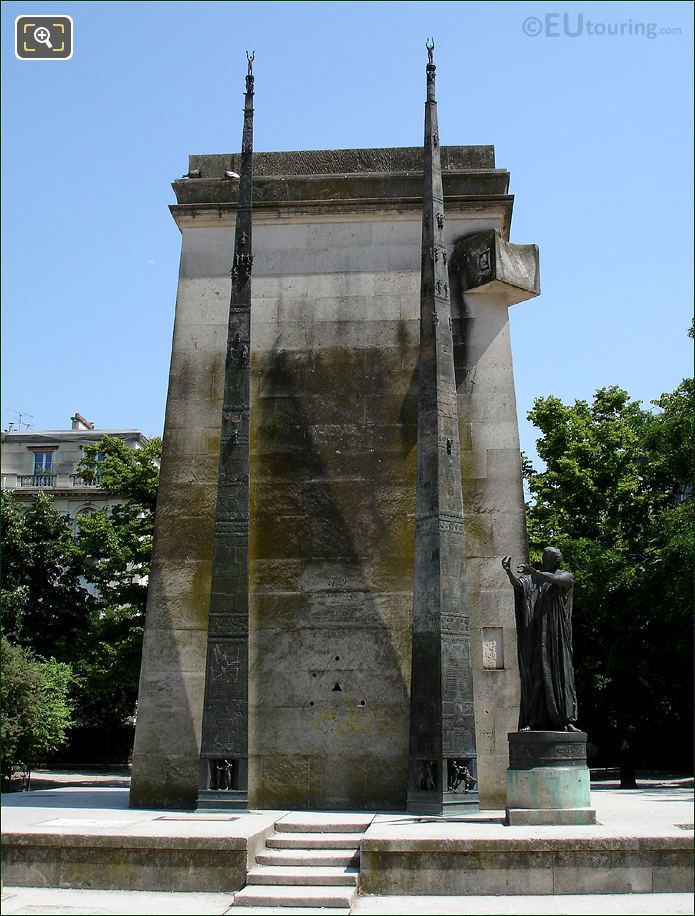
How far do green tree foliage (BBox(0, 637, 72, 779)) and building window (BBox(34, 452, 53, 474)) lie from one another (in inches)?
1228

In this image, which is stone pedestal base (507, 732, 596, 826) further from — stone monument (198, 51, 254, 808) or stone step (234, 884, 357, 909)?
stone monument (198, 51, 254, 808)

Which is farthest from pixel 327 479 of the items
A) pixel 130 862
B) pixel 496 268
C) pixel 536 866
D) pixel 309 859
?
pixel 536 866

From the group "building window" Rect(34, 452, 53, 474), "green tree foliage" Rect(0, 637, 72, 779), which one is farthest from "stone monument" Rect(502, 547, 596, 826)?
"building window" Rect(34, 452, 53, 474)

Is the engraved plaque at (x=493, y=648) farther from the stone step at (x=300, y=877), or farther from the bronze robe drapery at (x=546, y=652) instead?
the stone step at (x=300, y=877)

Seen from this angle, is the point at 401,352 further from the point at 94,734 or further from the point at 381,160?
the point at 94,734

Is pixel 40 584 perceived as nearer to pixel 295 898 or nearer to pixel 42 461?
pixel 42 461

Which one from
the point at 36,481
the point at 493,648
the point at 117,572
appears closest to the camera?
the point at 493,648

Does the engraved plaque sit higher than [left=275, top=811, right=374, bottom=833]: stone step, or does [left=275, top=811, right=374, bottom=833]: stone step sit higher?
the engraved plaque

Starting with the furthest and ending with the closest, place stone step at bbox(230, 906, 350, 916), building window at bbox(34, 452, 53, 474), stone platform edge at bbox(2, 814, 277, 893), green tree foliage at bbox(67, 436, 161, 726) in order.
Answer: building window at bbox(34, 452, 53, 474) → green tree foliage at bbox(67, 436, 161, 726) → stone platform edge at bbox(2, 814, 277, 893) → stone step at bbox(230, 906, 350, 916)

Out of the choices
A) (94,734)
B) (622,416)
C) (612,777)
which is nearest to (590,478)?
(622,416)

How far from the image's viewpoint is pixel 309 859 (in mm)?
10742

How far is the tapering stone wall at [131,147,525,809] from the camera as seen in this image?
48.0 feet

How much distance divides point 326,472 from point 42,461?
142 ft

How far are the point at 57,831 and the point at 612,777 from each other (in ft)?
83.1
